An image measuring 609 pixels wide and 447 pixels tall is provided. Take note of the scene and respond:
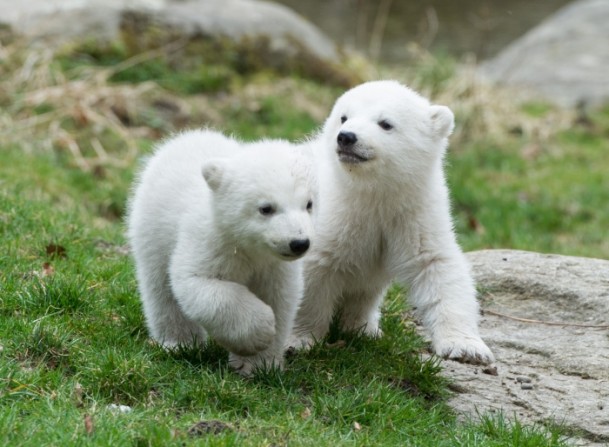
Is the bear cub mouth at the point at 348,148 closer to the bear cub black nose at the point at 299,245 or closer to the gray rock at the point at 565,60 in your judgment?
the bear cub black nose at the point at 299,245

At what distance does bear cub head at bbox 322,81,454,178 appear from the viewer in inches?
229

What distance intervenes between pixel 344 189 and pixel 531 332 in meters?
1.63

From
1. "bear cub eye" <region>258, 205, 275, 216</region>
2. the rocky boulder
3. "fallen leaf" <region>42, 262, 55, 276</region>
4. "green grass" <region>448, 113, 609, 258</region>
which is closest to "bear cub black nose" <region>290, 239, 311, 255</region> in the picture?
"bear cub eye" <region>258, 205, 275, 216</region>

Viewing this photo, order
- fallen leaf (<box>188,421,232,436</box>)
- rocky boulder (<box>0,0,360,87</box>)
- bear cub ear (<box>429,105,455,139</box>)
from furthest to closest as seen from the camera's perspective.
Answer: rocky boulder (<box>0,0,360,87</box>)
bear cub ear (<box>429,105,455,139</box>)
fallen leaf (<box>188,421,232,436</box>)

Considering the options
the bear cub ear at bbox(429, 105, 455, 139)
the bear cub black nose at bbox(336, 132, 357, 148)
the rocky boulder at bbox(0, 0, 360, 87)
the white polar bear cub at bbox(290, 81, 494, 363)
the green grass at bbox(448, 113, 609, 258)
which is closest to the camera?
the bear cub black nose at bbox(336, 132, 357, 148)

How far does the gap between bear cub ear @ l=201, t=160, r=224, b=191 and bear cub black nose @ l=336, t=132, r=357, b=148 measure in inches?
38.3

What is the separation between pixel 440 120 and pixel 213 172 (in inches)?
67.4

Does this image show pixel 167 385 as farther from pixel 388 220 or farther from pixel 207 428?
pixel 388 220

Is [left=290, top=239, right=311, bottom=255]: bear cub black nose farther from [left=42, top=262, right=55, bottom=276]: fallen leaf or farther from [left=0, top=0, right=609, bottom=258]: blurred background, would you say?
[left=0, top=0, right=609, bottom=258]: blurred background

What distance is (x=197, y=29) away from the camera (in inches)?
533

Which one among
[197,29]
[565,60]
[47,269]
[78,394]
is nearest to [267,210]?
[78,394]

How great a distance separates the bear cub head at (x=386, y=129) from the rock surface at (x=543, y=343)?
1.27 metres

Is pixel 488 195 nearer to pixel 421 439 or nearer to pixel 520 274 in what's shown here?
pixel 520 274

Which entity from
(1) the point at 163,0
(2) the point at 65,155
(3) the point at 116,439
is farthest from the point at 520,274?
(1) the point at 163,0
